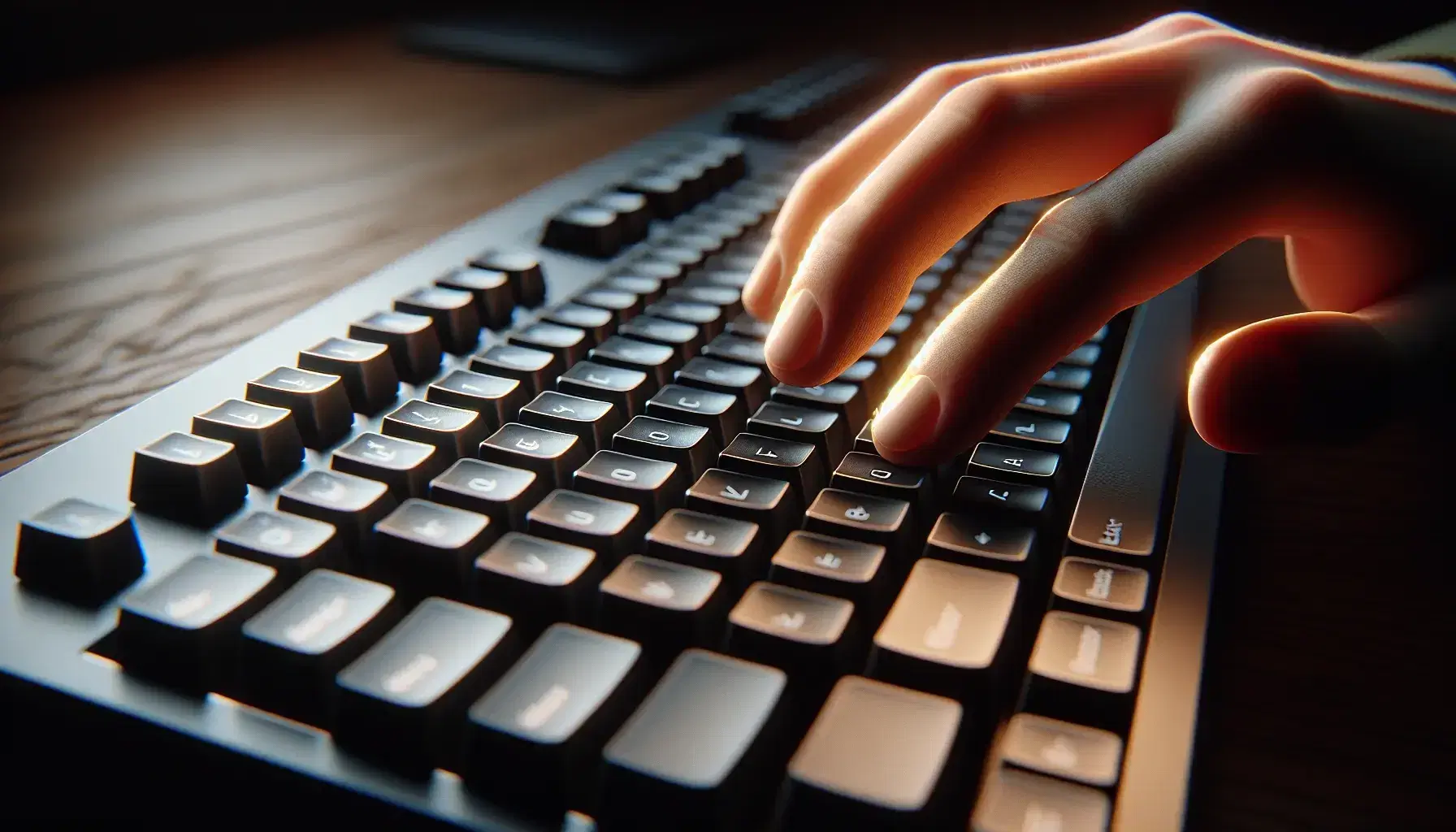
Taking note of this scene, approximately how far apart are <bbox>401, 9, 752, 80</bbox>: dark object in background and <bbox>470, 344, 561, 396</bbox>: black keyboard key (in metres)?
0.71

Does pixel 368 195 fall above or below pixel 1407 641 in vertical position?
above

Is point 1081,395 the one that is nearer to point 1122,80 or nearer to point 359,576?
point 1122,80

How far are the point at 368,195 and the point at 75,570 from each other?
495mm

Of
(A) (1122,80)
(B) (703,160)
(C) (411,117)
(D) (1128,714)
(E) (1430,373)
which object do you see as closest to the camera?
(D) (1128,714)

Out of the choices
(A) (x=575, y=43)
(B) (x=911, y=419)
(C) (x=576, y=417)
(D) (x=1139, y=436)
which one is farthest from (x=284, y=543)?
(A) (x=575, y=43)

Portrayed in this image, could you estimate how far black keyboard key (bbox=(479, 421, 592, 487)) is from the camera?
0.40 metres

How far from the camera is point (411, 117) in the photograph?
955 mm

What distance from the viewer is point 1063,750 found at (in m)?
0.29

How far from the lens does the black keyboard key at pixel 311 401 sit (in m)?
0.41

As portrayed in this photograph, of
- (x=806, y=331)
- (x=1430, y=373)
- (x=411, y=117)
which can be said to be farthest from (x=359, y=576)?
(x=411, y=117)

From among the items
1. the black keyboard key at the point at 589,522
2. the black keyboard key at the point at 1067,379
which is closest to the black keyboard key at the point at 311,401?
the black keyboard key at the point at 589,522

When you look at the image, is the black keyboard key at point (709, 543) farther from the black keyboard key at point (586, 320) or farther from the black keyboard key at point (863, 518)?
the black keyboard key at point (586, 320)

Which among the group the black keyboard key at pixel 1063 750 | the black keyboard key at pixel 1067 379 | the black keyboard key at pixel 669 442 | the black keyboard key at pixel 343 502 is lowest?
the black keyboard key at pixel 1063 750

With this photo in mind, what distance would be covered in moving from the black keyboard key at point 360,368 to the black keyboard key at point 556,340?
7 cm
